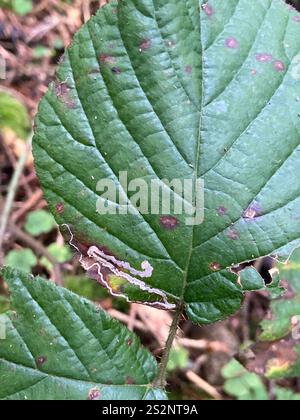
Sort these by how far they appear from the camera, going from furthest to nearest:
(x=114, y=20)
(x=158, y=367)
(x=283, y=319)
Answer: (x=283, y=319) < (x=158, y=367) < (x=114, y=20)

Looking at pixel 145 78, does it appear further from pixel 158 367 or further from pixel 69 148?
pixel 158 367

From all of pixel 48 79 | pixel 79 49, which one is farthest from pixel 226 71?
pixel 48 79

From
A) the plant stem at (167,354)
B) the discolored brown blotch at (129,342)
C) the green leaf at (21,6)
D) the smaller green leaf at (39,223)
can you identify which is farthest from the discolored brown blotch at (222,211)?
the green leaf at (21,6)

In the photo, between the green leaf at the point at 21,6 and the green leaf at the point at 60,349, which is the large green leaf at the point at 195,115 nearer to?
the green leaf at the point at 60,349

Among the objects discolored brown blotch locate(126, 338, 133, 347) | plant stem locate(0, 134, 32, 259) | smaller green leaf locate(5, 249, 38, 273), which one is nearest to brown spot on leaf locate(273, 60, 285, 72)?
discolored brown blotch locate(126, 338, 133, 347)

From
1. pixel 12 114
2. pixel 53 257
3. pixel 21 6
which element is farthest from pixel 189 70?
pixel 21 6

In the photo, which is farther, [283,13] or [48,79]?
[48,79]

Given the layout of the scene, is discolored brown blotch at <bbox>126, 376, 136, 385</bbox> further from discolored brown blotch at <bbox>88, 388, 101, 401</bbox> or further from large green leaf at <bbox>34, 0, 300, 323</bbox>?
large green leaf at <bbox>34, 0, 300, 323</bbox>
